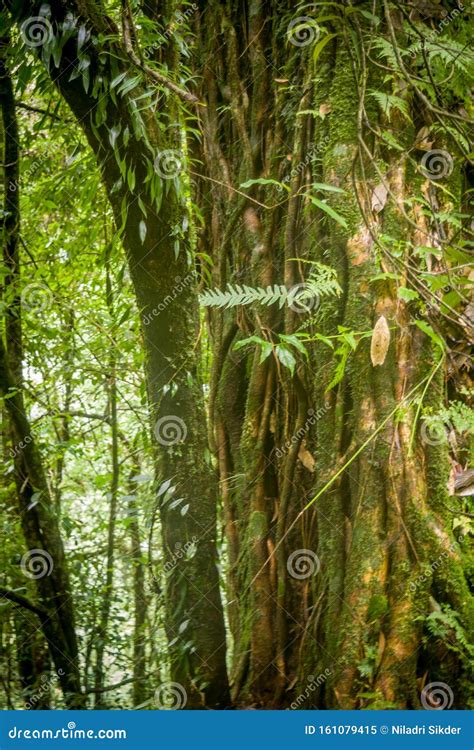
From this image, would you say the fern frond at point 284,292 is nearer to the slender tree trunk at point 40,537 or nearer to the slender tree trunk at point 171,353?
the slender tree trunk at point 171,353

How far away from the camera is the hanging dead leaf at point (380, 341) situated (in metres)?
1.70

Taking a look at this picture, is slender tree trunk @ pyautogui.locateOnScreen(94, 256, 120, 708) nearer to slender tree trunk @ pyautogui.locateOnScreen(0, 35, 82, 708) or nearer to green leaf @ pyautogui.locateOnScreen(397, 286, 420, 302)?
slender tree trunk @ pyautogui.locateOnScreen(0, 35, 82, 708)

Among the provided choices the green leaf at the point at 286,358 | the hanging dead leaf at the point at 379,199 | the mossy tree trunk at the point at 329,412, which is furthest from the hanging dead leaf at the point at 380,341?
the hanging dead leaf at the point at 379,199

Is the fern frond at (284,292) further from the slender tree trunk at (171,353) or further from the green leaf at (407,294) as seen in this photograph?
the green leaf at (407,294)

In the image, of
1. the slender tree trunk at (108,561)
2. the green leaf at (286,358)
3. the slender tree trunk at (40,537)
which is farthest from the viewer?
the slender tree trunk at (108,561)

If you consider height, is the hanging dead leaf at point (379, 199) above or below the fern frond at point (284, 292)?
above

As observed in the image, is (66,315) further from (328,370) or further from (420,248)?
(420,248)

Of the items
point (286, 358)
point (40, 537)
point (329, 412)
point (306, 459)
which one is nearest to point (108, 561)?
point (40, 537)

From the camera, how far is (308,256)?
196 cm

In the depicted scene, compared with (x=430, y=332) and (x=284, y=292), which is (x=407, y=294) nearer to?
(x=430, y=332)

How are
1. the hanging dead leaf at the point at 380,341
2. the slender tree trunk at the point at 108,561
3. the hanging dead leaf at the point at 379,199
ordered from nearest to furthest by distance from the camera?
1. the hanging dead leaf at the point at 380,341
2. the hanging dead leaf at the point at 379,199
3. the slender tree trunk at the point at 108,561

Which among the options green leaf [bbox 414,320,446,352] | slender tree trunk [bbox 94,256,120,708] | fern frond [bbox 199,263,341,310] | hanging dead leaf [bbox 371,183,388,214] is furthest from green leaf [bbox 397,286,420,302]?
slender tree trunk [bbox 94,256,120,708]

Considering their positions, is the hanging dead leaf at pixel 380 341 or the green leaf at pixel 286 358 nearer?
the green leaf at pixel 286 358

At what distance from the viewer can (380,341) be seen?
170 centimetres
